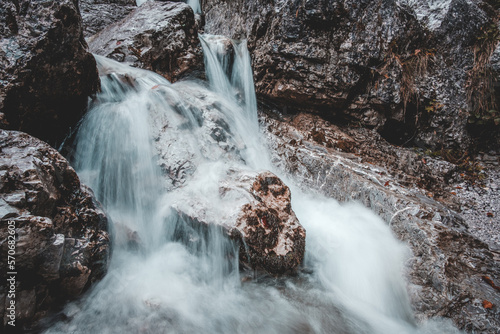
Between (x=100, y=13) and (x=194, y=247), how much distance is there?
29.9ft

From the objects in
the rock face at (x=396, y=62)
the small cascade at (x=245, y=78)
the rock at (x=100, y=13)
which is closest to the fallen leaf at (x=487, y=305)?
the rock face at (x=396, y=62)

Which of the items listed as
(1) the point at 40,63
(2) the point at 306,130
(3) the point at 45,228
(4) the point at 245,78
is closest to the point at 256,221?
(3) the point at 45,228

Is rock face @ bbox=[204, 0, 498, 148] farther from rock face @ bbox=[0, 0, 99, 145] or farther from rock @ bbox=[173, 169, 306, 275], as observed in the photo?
rock face @ bbox=[0, 0, 99, 145]

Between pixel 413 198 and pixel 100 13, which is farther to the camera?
pixel 100 13

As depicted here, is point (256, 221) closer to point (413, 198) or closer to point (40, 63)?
point (413, 198)

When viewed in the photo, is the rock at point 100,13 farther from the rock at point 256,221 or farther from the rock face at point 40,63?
the rock at point 256,221

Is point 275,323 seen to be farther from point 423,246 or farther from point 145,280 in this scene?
point 423,246

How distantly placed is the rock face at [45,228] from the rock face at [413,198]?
10.2ft

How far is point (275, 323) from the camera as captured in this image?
2395mm

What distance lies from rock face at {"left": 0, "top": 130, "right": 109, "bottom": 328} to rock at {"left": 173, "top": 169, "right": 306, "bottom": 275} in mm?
983

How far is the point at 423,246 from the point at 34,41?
5.13 meters

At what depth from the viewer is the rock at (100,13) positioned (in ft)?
25.2

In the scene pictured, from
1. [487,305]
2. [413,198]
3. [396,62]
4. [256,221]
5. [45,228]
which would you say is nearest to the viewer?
[45,228]

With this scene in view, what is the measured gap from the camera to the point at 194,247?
2.90 metres
